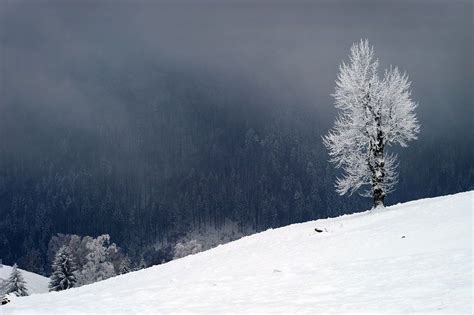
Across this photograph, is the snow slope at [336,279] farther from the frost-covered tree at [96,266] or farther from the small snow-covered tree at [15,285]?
the frost-covered tree at [96,266]

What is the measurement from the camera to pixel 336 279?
45.6 feet

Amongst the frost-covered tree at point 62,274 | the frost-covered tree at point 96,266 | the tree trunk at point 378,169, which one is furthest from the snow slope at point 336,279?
the frost-covered tree at point 96,266

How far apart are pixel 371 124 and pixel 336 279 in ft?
77.0

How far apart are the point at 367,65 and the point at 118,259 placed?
93.9 m

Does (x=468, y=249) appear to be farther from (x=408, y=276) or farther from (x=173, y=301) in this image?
(x=173, y=301)

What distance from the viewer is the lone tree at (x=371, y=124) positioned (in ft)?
113

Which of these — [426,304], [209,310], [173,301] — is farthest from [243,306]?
[426,304]

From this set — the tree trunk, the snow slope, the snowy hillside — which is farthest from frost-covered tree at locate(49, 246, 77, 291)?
the tree trunk

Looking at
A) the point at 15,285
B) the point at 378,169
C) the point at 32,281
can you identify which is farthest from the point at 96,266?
the point at 378,169

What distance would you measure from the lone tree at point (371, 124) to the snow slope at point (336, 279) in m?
9.65

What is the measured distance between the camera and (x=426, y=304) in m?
9.44

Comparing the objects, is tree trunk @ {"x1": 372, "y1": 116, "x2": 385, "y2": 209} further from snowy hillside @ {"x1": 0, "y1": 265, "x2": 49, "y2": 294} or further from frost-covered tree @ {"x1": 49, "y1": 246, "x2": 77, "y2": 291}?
snowy hillside @ {"x1": 0, "y1": 265, "x2": 49, "y2": 294}

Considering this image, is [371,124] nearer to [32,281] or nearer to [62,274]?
[62,274]

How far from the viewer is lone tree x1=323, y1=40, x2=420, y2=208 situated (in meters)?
34.6
